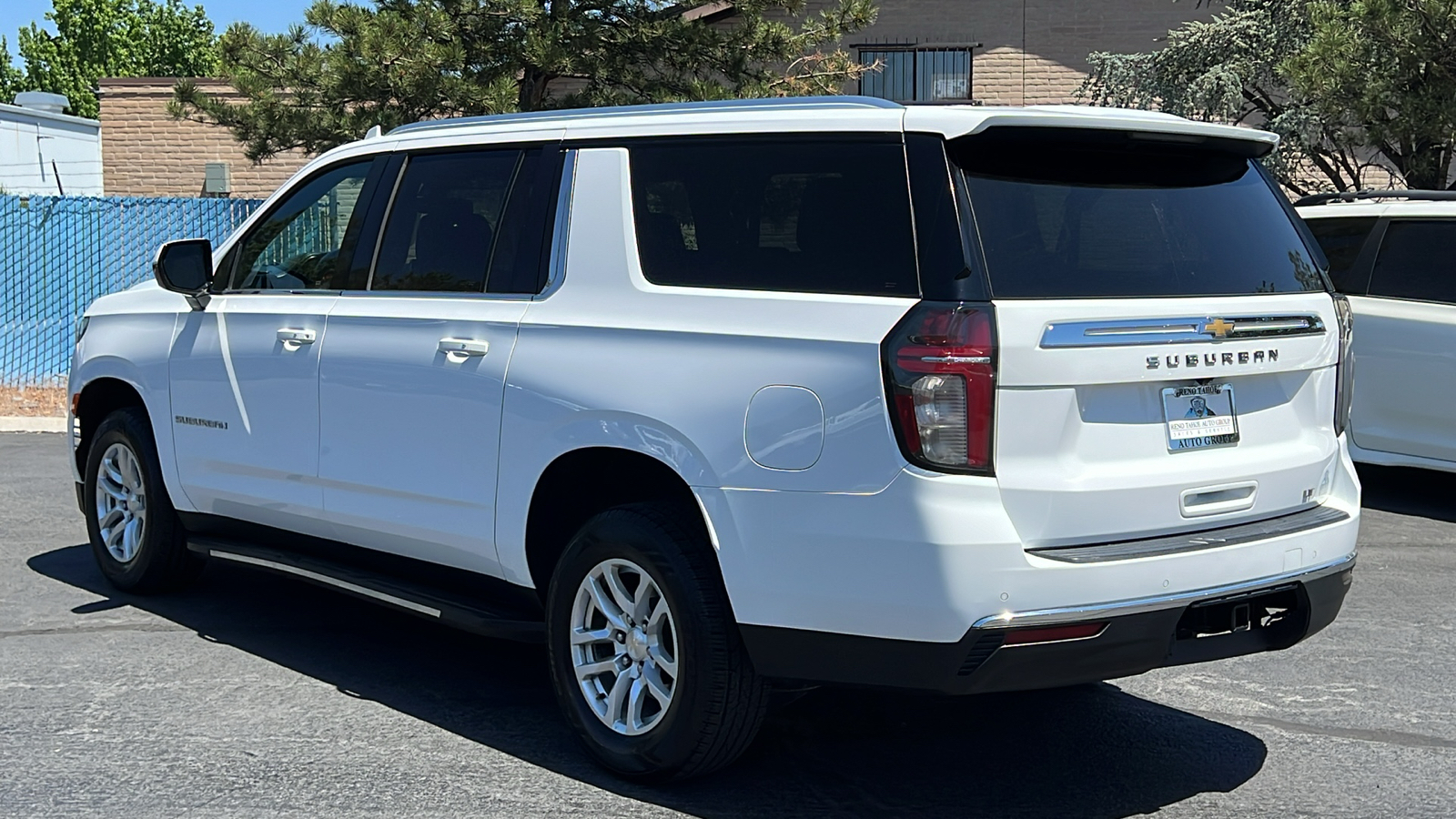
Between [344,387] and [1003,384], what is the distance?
102 inches

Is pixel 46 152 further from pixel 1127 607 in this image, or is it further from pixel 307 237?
pixel 1127 607

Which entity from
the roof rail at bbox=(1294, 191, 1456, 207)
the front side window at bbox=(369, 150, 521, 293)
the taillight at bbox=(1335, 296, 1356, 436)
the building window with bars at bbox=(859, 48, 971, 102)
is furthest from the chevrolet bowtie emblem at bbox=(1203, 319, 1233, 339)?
the building window with bars at bbox=(859, 48, 971, 102)

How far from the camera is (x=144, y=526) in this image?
6.80 meters

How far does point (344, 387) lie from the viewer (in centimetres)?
555

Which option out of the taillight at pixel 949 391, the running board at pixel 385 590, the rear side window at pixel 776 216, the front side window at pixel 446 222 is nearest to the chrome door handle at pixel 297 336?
Result: the front side window at pixel 446 222

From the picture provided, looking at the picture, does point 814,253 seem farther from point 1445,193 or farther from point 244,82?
point 244,82

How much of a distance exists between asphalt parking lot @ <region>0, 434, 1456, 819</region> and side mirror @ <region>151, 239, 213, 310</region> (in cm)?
141

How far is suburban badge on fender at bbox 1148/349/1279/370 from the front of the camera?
13.7ft

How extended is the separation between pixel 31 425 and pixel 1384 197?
10685mm

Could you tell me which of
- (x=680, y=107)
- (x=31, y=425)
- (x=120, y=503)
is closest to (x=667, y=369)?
(x=680, y=107)

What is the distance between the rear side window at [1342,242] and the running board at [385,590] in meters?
6.55

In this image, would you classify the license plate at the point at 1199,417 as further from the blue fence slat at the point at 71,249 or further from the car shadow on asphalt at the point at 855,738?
the blue fence slat at the point at 71,249

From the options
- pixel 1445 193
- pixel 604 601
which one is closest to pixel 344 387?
pixel 604 601

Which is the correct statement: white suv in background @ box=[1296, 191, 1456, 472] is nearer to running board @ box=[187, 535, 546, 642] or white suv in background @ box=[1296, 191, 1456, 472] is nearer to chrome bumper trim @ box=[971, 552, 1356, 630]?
chrome bumper trim @ box=[971, 552, 1356, 630]
